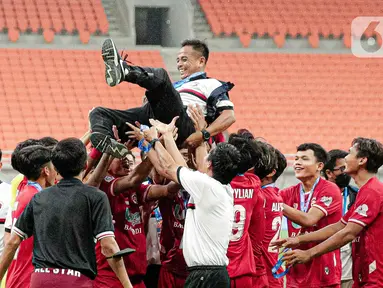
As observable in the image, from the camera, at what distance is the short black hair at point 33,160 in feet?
18.6

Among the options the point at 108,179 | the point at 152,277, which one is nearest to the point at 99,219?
the point at 108,179

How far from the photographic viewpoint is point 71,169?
5.02 metres

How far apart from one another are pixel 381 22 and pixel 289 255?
625 inches

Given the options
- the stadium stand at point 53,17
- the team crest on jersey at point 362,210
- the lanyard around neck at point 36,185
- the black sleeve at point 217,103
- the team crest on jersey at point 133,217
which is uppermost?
the stadium stand at point 53,17

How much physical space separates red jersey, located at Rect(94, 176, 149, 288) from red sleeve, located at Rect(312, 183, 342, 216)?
5.21 feet

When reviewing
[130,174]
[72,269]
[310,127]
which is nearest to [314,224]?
[130,174]

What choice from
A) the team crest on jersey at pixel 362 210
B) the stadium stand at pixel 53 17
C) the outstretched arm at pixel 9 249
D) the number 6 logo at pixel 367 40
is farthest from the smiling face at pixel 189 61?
the number 6 logo at pixel 367 40

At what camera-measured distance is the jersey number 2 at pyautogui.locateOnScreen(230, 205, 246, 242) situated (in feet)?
19.0

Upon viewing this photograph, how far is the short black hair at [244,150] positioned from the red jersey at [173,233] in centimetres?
88

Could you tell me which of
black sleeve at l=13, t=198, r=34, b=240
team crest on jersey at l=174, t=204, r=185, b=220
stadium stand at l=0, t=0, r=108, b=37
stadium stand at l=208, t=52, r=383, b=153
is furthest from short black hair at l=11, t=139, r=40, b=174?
stadium stand at l=0, t=0, r=108, b=37

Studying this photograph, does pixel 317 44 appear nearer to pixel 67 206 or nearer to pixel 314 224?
pixel 314 224

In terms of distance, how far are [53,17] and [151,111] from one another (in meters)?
13.7

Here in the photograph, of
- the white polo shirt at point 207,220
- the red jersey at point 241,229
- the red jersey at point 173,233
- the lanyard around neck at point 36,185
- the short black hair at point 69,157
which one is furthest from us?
the red jersey at point 173,233

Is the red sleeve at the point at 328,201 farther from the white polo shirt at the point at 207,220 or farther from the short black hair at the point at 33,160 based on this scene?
the short black hair at the point at 33,160
